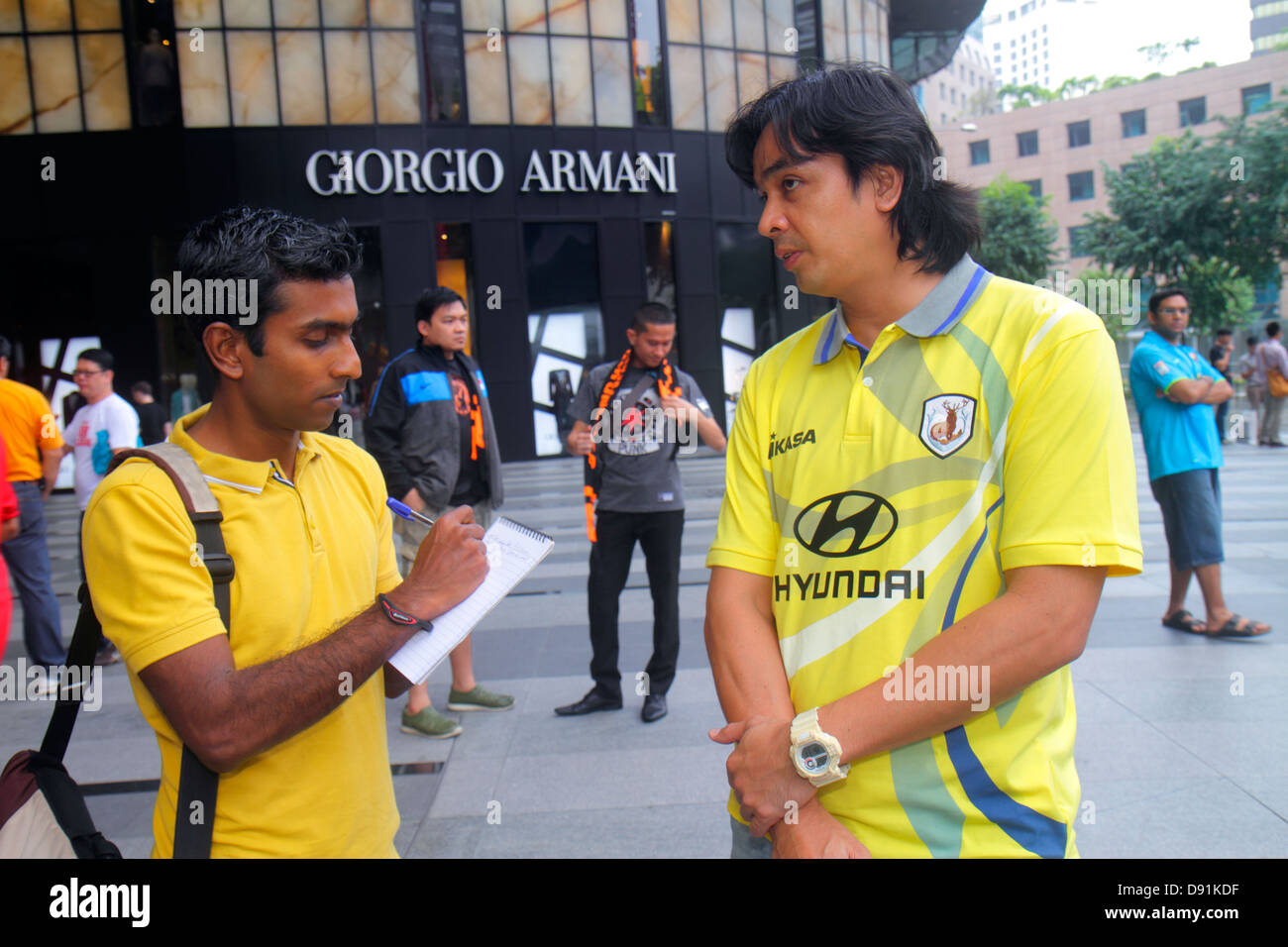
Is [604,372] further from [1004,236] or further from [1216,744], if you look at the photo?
[1004,236]

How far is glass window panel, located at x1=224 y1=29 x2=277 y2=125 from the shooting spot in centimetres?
1683

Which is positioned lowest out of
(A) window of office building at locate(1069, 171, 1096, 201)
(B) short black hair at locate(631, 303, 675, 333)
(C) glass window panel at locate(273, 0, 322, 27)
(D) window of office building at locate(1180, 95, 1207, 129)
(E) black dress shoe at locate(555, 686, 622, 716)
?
(E) black dress shoe at locate(555, 686, 622, 716)

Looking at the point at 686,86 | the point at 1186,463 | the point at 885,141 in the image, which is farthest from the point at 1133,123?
the point at 885,141

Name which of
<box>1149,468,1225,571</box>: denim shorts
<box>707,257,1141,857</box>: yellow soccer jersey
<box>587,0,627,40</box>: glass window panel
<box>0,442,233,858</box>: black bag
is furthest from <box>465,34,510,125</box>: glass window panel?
<box>707,257,1141,857</box>: yellow soccer jersey

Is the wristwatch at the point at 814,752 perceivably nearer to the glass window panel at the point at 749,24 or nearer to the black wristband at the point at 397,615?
the black wristband at the point at 397,615

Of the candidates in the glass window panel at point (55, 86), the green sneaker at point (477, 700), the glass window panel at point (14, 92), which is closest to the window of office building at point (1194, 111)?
the glass window panel at point (55, 86)

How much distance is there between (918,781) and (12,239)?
20281 millimetres

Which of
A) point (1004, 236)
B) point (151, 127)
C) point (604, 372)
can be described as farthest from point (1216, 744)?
point (1004, 236)

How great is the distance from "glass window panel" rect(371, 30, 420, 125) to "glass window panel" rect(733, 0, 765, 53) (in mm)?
6347

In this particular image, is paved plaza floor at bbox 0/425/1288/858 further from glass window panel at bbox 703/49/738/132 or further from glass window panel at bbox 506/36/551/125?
glass window panel at bbox 703/49/738/132

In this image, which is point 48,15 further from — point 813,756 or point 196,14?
point 813,756

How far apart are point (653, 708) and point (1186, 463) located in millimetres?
3475

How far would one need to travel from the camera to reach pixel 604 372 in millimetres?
5367

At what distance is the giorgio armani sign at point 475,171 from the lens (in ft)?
57.0
